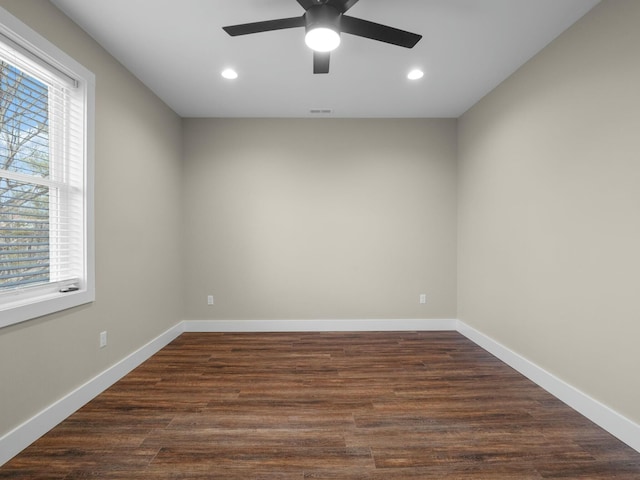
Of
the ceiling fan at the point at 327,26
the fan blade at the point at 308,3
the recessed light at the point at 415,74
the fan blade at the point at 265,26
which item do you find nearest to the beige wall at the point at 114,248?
the fan blade at the point at 265,26

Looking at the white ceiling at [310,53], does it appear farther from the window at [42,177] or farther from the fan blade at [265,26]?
the window at [42,177]

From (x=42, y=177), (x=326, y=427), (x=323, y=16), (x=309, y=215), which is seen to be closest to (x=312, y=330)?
(x=309, y=215)

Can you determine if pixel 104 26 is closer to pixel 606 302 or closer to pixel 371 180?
pixel 371 180

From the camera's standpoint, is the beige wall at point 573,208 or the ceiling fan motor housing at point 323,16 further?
the beige wall at point 573,208

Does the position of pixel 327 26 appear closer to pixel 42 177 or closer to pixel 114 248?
pixel 42 177

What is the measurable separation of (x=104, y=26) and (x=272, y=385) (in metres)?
2.90

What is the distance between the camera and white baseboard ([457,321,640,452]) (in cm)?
191

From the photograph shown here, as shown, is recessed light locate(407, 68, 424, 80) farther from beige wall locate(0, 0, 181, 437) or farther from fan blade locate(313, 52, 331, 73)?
beige wall locate(0, 0, 181, 437)

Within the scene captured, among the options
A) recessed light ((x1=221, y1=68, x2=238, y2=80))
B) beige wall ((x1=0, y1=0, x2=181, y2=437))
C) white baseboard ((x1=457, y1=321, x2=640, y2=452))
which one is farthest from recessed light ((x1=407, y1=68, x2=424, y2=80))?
white baseboard ((x1=457, y1=321, x2=640, y2=452))

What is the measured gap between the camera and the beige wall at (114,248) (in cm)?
192

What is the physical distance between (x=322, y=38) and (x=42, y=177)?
195 centimetres

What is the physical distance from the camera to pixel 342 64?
285 cm

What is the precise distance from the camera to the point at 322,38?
1912mm

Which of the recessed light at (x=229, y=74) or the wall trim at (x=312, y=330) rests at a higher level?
the recessed light at (x=229, y=74)
